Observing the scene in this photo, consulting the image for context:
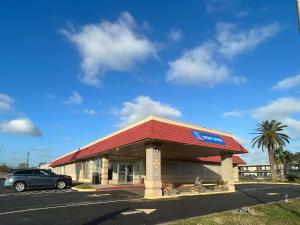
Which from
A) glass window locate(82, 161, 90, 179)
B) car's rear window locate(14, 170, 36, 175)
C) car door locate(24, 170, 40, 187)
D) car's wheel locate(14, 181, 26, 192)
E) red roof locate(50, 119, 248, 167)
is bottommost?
car's wheel locate(14, 181, 26, 192)

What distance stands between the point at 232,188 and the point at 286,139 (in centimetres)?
3348

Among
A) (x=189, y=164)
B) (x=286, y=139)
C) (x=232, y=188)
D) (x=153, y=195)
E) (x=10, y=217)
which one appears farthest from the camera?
(x=286, y=139)

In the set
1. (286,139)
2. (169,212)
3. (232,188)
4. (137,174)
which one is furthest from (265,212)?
(286,139)

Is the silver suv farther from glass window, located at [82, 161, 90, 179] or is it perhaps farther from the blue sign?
the blue sign

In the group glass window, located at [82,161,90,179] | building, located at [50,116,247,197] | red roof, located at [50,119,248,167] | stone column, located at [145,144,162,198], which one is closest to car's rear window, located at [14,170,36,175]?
building, located at [50,116,247,197]

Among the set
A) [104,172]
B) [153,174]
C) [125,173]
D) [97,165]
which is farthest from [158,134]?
[97,165]

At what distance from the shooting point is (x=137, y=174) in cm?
3509

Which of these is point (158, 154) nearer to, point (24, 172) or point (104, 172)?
point (104, 172)

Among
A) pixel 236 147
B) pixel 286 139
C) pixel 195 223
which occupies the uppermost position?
pixel 286 139

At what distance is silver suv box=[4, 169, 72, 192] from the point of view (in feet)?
83.2

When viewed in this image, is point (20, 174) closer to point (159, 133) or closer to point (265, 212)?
point (159, 133)

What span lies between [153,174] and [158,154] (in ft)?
4.80

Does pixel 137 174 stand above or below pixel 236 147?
below

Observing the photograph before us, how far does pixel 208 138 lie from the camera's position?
25359 millimetres
